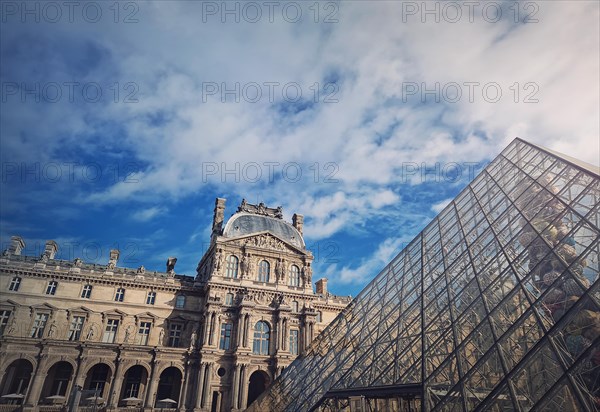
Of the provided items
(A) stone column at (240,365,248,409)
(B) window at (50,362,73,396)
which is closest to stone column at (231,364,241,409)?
(A) stone column at (240,365,248,409)

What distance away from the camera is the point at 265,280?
131ft

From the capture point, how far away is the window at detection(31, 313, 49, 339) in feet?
107

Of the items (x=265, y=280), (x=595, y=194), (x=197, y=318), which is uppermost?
(x=265, y=280)

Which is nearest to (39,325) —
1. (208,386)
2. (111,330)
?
(111,330)

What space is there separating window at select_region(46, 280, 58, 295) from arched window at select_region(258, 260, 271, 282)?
1861 cm

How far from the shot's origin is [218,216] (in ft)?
146

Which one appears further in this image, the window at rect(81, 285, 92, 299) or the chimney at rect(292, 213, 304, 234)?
the chimney at rect(292, 213, 304, 234)

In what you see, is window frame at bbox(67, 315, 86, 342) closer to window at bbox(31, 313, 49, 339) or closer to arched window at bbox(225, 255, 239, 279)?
window at bbox(31, 313, 49, 339)

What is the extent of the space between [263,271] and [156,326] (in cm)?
1139

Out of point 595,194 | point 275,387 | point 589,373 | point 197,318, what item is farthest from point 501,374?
point 197,318

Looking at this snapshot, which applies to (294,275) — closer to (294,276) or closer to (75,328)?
(294,276)

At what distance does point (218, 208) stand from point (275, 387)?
92.1 feet

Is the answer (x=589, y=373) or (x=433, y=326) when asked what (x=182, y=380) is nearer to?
(x=433, y=326)

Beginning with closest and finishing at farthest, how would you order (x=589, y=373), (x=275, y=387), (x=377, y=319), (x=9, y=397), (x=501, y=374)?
(x=589, y=373), (x=501, y=374), (x=377, y=319), (x=275, y=387), (x=9, y=397)
